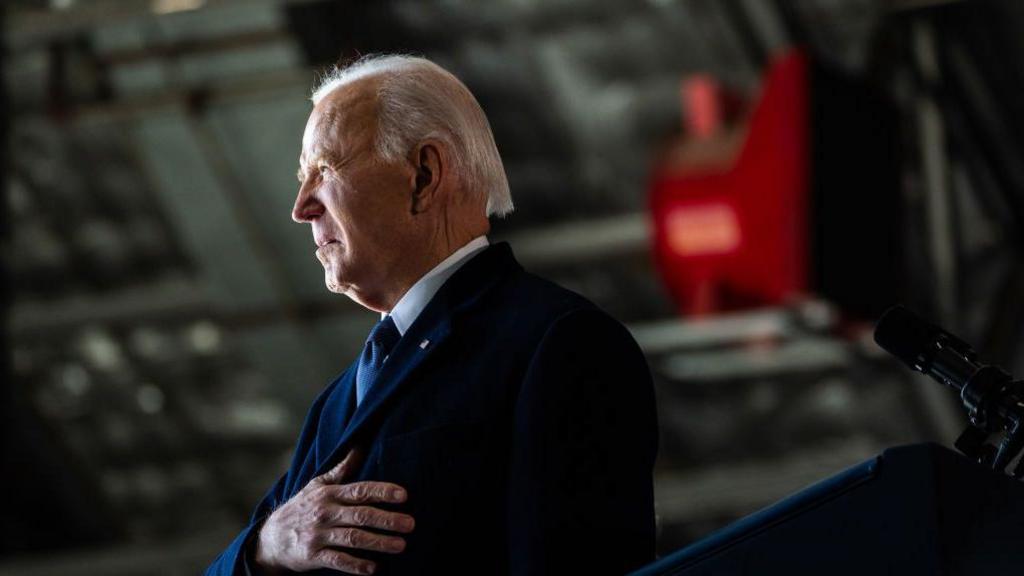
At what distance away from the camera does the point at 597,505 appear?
1.54 metres

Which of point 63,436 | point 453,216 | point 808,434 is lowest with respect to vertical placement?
point 808,434

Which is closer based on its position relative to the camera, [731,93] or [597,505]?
[597,505]

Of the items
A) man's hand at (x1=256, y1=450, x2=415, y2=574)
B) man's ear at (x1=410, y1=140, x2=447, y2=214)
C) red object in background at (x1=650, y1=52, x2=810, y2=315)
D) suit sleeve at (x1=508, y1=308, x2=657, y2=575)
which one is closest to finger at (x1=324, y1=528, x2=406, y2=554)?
man's hand at (x1=256, y1=450, x2=415, y2=574)

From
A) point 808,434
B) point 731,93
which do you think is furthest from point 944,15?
point 808,434

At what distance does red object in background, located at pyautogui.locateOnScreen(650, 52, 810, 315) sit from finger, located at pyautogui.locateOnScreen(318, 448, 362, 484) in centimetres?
297

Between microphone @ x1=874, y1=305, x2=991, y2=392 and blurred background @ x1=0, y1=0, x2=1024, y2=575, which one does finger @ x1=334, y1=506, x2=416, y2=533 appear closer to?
microphone @ x1=874, y1=305, x2=991, y2=392

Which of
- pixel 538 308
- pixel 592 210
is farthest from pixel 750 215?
pixel 538 308

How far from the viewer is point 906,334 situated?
1.54 meters

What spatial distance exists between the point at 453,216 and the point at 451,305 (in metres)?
0.09

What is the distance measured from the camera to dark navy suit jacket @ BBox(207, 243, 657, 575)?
1.54m

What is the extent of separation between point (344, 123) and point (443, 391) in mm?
299

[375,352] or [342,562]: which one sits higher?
[375,352]

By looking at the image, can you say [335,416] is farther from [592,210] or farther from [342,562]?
[592,210]

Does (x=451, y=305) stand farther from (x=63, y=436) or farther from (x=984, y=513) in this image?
(x=63, y=436)
